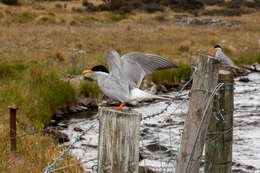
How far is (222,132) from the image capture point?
363 centimetres

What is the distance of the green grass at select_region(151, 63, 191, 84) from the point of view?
41.2ft

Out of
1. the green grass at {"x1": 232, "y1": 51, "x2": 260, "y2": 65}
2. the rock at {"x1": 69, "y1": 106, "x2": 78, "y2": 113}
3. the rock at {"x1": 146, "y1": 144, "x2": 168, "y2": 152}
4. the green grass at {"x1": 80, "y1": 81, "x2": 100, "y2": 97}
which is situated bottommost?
the rock at {"x1": 146, "y1": 144, "x2": 168, "y2": 152}

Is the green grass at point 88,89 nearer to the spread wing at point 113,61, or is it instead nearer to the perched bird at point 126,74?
the perched bird at point 126,74

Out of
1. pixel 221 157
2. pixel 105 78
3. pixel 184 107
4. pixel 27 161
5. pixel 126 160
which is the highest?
pixel 105 78

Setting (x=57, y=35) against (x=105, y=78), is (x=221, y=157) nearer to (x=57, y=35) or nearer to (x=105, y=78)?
(x=105, y=78)

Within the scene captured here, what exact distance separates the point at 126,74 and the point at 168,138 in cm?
545

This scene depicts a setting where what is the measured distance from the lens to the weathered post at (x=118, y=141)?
2.40 m

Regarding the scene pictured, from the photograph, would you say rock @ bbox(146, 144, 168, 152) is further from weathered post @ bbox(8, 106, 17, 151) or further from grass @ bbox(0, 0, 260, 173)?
weathered post @ bbox(8, 106, 17, 151)

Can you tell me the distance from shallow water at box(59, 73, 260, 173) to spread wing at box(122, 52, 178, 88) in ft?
9.15

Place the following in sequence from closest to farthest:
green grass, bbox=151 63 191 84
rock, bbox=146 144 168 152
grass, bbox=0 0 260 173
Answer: grass, bbox=0 0 260 173, rock, bbox=146 144 168 152, green grass, bbox=151 63 191 84

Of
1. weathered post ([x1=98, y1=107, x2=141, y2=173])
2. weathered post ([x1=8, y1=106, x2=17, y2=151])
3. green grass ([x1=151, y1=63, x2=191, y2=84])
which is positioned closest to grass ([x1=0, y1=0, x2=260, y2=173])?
green grass ([x1=151, y1=63, x2=191, y2=84])

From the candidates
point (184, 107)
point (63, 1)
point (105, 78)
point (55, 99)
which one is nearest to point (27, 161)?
point (105, 78)

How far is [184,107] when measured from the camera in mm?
11602

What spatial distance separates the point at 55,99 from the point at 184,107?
415cm
